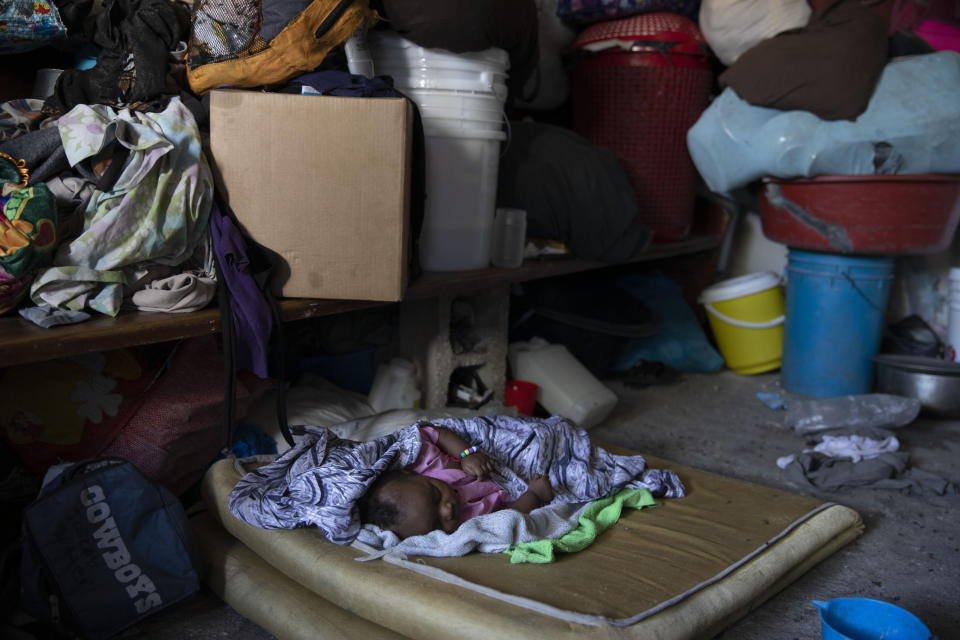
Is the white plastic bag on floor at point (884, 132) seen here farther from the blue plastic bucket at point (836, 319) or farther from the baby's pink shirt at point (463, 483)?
the baby's pink shirt at point (463, 483)

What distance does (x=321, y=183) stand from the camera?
1.94 m

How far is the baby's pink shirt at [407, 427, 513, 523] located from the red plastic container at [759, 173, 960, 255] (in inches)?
74.4

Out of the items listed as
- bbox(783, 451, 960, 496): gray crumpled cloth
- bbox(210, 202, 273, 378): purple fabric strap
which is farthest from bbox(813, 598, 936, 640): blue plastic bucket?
bbox(210, 202, 273, 378): purple fabric strap

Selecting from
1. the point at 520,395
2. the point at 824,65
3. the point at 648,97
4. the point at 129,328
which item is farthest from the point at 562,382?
the point at 129,328

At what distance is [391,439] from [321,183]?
2.13 feet

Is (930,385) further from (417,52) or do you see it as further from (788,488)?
(417,52)

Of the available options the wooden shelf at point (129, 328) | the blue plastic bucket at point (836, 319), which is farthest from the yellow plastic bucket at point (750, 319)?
the wooden shelf at point (129, 328)

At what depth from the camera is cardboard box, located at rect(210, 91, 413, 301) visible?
6.23 feet

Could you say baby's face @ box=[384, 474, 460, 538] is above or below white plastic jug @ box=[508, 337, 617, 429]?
above

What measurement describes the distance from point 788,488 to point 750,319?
1322 millimetres

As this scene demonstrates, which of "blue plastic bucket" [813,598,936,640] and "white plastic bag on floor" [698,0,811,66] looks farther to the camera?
"white plastic bag on floor" [698,0,811,66]

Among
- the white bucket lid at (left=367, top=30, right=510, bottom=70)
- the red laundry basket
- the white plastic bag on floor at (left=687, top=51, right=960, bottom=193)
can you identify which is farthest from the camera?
the red laundry basket

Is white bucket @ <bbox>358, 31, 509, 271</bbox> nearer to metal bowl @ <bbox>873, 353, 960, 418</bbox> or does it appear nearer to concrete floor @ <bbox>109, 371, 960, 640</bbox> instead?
concrete floor @ <bbox>109, 371, 960, 640</bbox>

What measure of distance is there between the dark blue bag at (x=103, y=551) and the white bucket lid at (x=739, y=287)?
2696mm
